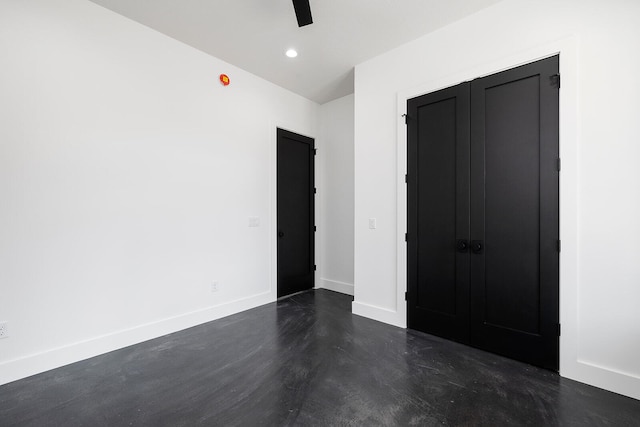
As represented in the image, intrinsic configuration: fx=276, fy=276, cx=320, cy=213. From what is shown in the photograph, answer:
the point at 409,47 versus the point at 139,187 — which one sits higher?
the point at 409,47

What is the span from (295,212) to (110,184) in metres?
2.36

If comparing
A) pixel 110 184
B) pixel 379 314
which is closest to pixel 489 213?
pixel 379 314

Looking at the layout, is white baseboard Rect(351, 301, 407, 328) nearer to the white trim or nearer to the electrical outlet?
the white trim

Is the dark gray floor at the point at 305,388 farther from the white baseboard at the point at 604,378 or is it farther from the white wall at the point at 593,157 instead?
the white wall at the point at 593,157

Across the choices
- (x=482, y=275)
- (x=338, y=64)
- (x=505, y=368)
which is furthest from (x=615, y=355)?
(x=338, y=64)

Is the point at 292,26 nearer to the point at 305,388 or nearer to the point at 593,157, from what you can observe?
the point at 593,157

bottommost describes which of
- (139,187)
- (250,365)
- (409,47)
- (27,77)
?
(250,365)

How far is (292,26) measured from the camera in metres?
2.70

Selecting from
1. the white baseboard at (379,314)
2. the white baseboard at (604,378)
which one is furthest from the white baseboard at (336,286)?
the white baseboard at (604,378)

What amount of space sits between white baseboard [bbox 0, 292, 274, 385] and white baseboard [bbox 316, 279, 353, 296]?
5.15 feet

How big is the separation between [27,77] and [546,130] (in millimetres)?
4044

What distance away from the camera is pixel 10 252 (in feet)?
6.73

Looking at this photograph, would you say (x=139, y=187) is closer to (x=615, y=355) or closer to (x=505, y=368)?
(x=505, y=368)

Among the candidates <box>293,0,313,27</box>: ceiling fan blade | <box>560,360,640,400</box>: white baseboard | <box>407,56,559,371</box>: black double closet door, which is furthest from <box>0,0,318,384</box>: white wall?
<box>560,360,640,400</box>: white baseboard
